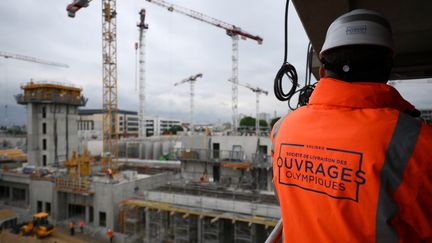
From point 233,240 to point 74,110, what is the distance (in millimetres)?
30168

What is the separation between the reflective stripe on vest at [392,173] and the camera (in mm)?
1045

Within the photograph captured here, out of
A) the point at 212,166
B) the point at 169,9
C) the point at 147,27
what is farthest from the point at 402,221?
the point at 147,27

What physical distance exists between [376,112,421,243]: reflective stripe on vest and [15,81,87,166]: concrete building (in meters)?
39.0

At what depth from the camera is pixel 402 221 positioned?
3.54 ft

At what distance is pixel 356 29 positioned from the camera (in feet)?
4.51

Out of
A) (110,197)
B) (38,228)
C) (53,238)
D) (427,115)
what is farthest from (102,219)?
(427,115)

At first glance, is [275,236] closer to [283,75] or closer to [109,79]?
[283,75]

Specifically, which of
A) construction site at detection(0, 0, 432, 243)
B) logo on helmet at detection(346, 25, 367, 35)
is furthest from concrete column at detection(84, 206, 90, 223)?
logo on helmet at detection(346, 25, 367, 35)

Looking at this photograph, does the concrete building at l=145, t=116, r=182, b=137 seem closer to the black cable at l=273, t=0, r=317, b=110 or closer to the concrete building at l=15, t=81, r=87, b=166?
the concrete building at l=15, t=81, r=87, b=166

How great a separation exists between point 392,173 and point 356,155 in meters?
0.15

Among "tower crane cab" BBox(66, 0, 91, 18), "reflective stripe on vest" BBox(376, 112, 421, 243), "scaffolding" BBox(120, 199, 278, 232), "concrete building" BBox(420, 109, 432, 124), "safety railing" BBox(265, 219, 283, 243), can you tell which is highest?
"tower crane cab" BBox(66, 0, 91, 18)

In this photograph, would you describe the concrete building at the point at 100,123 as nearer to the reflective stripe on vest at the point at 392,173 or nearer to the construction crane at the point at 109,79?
the construction crane at the point at 109,79

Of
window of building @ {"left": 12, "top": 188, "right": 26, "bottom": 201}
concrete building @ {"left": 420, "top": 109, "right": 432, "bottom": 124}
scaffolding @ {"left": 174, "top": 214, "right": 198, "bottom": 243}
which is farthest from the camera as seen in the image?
window of building @ {"left": 12, "top": 188, "right": 26, "bottom": 201}

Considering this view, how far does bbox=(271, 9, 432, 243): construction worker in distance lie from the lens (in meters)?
1.05
